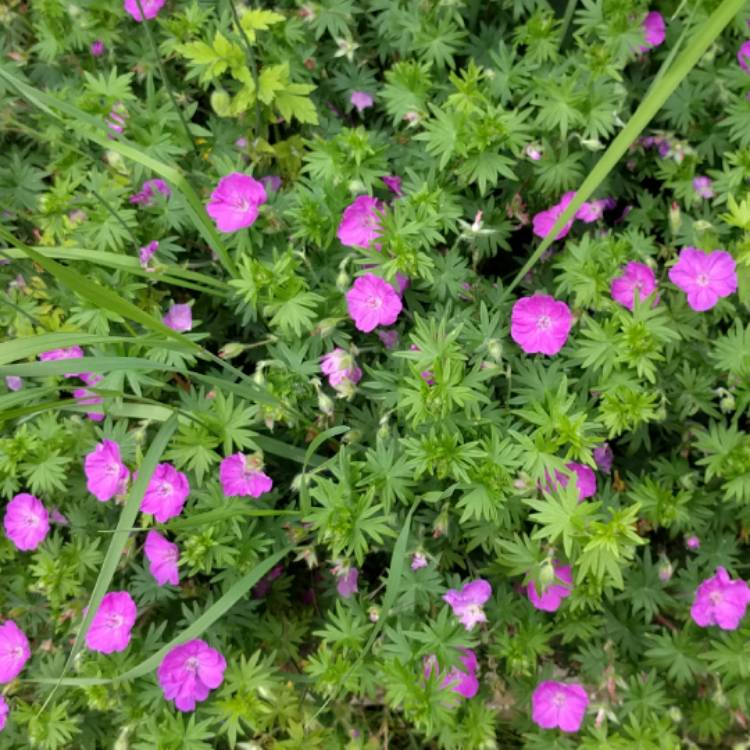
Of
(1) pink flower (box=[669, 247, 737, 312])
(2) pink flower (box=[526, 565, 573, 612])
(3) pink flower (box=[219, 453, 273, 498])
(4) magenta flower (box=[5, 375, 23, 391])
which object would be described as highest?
(1) pink flower (box=[669, 247, 737, 312])

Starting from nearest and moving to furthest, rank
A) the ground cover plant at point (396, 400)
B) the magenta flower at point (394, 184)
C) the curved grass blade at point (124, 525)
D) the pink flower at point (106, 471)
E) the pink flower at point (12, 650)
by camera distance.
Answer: the curved grass blade at point (124, 525) → the ground cover plant at point (396, 400) → the pink flower at point (106, 471) → the pink flower at point (12, 650) → the magenta flower at point (394, 184)

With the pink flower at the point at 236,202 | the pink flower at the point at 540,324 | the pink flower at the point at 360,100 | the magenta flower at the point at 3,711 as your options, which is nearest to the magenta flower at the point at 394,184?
the pink flower at the point at 360,100

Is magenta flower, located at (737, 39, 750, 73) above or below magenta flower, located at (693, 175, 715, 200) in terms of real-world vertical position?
above

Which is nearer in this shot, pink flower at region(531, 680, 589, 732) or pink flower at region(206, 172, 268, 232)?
pink flower at region(531, 680, 589, 732)

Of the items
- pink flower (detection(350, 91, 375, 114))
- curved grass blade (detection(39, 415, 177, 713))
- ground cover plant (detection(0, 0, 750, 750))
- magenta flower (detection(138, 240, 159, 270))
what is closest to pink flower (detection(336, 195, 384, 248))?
ground cover plant (detection(0, 0, 750, 750))

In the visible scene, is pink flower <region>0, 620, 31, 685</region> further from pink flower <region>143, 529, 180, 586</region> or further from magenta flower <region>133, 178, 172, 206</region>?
magenta flower <region>133, 178, 172, 206</region>

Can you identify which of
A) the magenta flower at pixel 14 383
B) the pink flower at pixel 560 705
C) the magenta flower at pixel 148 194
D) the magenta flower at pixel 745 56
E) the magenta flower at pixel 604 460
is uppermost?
the magenta flower at pixel 745 56

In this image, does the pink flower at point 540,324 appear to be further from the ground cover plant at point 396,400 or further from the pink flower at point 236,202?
the pink flower at point 236,202

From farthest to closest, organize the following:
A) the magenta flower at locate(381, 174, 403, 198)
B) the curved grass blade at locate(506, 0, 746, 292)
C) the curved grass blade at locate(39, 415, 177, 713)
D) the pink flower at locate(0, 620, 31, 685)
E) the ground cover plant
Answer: the magenta flower at locate(381, 174, 403, 198) → the pink flower at locate(0, 620, 31, 685) → the ground cover plant → the curved grass blade at locate(39, 415, 177, 713) → the curved grass blade at locate(506, 0, 746, 292)

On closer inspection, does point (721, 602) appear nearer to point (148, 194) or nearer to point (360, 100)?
point (360, 100)
